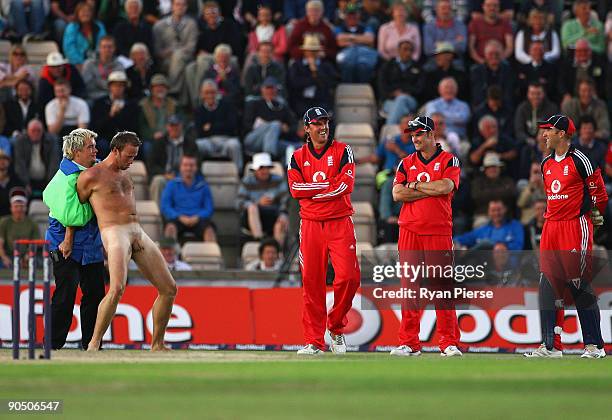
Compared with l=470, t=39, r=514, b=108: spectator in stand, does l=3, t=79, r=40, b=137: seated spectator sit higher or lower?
lower

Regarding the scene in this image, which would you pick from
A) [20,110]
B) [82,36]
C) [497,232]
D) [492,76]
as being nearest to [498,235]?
[497,232]

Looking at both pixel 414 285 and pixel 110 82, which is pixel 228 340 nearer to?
pixel 414 285

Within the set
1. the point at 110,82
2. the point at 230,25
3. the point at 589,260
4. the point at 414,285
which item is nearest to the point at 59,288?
the point at 414,285

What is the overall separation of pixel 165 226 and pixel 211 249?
108cm

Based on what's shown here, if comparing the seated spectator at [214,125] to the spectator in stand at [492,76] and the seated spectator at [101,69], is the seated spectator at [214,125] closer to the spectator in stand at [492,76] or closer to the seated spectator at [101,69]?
the seated spectator at [101,69]

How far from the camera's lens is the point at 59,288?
52.3ft

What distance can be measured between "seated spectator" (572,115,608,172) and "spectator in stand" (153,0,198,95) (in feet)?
21.1

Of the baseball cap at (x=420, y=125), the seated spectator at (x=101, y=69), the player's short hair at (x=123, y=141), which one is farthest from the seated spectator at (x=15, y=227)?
the baseball cap at (x=420, y=125)

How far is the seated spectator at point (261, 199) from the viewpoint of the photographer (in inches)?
862

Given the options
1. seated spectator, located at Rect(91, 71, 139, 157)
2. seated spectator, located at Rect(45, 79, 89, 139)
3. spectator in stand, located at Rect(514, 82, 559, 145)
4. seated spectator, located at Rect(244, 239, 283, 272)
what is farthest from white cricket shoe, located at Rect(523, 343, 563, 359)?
seated spectator, located at Rect(45, 79, 89, 139)

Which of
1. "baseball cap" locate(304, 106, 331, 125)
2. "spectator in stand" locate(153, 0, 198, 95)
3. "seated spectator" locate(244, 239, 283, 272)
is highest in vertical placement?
"spectator in stand" locate(153, 0, 198, 95)

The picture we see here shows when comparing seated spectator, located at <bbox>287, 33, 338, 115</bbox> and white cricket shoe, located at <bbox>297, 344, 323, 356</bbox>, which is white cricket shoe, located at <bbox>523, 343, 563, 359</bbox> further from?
seated spectator, located at <bbox>287, 33, 338, 115</bbox>

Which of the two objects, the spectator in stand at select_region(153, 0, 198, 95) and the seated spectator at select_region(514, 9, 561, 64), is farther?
the spectator in stand at select_region(153, 0, 198, 95)

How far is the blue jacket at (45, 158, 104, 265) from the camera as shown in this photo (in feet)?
51.8
